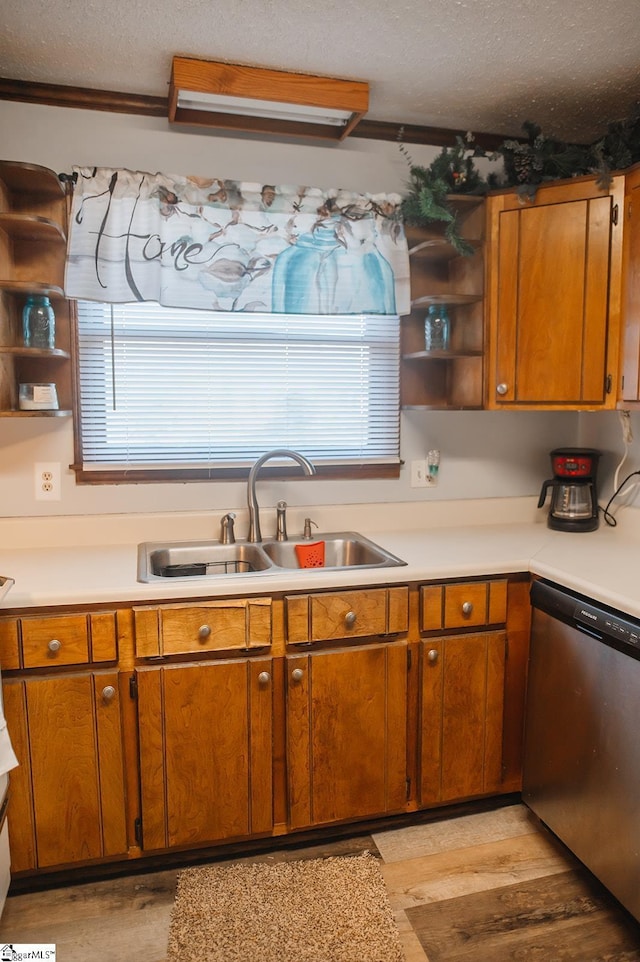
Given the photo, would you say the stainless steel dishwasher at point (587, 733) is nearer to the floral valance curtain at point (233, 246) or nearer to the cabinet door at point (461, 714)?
the cabinet door at point (461, 714)

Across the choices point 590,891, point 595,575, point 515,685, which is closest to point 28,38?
point 595,575

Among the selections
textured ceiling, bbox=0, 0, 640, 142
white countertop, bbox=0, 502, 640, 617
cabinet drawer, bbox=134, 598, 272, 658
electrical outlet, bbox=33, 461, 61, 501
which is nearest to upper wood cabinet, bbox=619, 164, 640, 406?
textured ceiling, bbox=0, 0, 640, 142

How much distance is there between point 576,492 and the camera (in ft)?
8.20

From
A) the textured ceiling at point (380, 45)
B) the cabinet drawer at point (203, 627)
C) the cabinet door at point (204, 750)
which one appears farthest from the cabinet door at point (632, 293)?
the cabinet door at point (204, 750)

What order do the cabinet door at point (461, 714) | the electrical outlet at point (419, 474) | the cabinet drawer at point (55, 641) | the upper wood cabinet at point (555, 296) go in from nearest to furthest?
the cabinet drawer at point (55, 641), the cabinet door at point (461, 714), the upper wood cabinet at point (555, 296), the electrical outlet at point (419, 474)

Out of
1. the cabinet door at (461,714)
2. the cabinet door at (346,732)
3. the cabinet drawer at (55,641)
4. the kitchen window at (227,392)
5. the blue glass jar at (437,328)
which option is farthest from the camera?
the blue glass jar at (437,328)

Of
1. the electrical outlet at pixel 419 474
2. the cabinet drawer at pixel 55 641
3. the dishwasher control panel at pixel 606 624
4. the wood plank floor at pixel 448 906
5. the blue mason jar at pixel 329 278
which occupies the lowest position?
the wood plank floor at pixel 448 906

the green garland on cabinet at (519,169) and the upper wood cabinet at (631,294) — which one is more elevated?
the green garland on cabinet at (519,169)

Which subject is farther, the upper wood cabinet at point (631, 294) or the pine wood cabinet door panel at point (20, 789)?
the upper wood cabinet at point (631, 294)

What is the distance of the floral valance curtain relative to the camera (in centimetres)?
211

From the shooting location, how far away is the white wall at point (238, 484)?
2.19 meters

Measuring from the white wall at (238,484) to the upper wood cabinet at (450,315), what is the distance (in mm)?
125

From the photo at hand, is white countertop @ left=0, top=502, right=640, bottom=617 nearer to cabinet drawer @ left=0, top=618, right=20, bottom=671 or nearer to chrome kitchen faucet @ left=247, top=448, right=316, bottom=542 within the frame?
cabinet drawer @ left=0, top=618, right=20, bottom=671

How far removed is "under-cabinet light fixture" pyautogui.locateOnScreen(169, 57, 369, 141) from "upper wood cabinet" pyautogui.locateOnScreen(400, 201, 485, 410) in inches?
18.6
